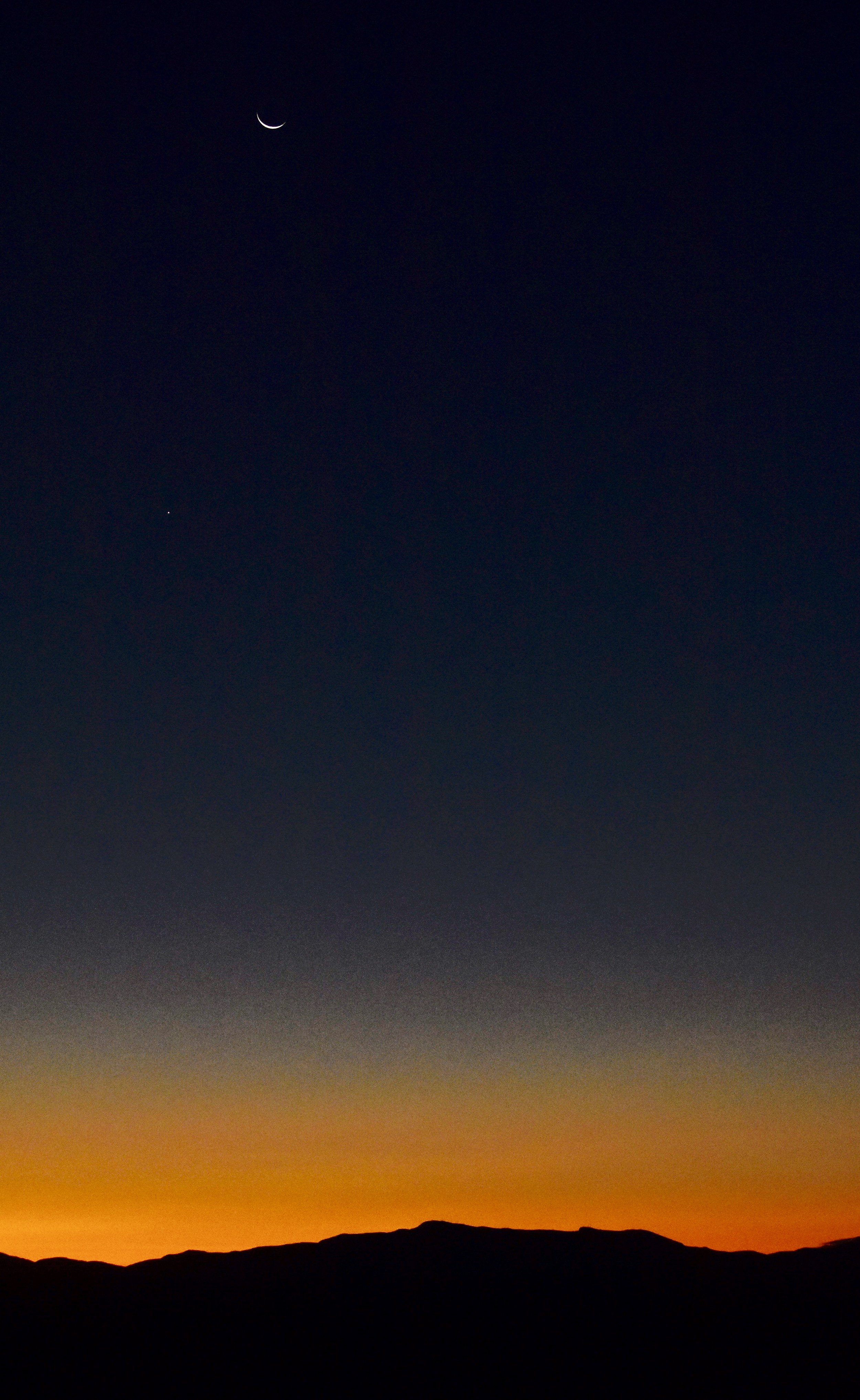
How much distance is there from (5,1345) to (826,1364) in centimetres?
7927

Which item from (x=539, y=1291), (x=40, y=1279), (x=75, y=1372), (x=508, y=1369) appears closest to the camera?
(x=75, y=1372)

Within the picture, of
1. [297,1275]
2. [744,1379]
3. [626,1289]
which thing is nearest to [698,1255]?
[626,1289]

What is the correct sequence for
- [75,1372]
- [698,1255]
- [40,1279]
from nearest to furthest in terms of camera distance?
[75,1372], [40,1279], [698,1255]

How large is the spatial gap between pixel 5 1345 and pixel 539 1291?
2250 inches

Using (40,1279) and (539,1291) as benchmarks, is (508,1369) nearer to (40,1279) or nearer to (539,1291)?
(539,1291)

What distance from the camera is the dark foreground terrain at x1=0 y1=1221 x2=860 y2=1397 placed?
340 ft

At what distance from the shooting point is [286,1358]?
108 m

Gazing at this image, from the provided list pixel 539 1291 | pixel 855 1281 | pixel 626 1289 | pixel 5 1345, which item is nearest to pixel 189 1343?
pixel 5 1345

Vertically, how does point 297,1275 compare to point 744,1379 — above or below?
above

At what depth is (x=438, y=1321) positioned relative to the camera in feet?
382

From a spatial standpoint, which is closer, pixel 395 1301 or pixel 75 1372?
pixel 75 1372

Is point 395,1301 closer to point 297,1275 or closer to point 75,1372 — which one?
point 297,1275

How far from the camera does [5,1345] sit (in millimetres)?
103188

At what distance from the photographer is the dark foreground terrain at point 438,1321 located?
103562 mm
